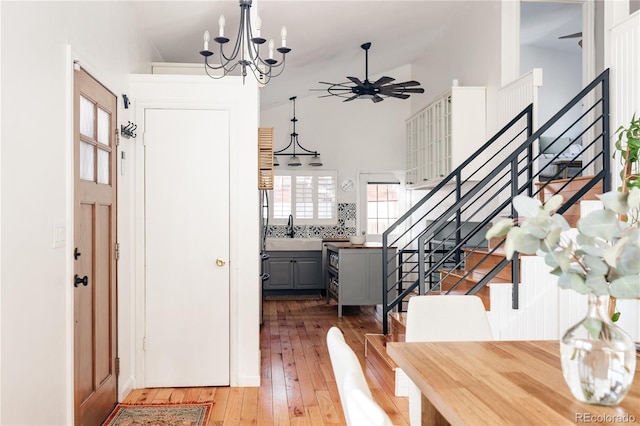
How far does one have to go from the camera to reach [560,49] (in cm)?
734

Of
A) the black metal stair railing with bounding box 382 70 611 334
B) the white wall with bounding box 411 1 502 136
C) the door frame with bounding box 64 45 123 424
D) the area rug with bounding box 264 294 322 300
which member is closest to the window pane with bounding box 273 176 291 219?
the area rug with bounding box 264 294 322 300

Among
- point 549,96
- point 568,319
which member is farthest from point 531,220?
point 549,96

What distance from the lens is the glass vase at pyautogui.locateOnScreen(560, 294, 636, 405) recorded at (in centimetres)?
126

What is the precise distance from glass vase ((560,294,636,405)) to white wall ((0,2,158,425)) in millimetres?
1875

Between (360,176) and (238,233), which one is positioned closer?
(238,233)

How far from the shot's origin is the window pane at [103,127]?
3.23 m

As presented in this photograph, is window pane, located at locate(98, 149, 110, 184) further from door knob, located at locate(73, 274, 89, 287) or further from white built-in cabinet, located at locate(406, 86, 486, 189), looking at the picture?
white built-in cabinet, located at locate(406, 86, 486, 189)

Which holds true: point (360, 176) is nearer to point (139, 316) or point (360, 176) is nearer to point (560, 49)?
point (560, 49)

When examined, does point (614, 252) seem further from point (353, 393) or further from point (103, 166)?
point (103, 166)

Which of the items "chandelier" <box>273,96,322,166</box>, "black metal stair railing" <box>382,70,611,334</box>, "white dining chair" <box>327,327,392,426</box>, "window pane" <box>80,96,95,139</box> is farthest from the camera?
"chandelier" <box>273,96,322,166</box>

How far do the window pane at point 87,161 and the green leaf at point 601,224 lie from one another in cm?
251

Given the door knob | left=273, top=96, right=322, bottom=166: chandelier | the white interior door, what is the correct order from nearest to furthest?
1. the door knob
2. the white interior door
3. left=273, top=96, right=322, bottom=166: chandelier

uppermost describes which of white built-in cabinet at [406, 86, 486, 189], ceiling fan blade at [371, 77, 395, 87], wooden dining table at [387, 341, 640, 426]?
ceiling fan blade at [371, 77, 395, 87]

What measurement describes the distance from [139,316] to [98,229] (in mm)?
897
